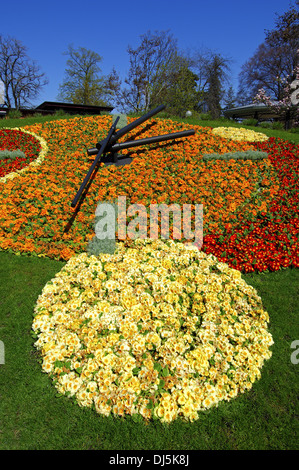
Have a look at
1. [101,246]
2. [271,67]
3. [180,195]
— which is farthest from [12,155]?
[271,67]

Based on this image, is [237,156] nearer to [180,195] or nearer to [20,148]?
[180,195]

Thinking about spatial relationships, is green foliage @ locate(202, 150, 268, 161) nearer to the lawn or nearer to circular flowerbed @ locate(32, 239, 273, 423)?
the lawn

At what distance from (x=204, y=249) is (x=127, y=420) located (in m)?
3.36

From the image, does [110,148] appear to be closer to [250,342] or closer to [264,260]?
[264,260]

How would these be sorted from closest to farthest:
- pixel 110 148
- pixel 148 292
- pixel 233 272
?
1. pixel 148 292
2. pixel 233 272
3. pixel 110 148

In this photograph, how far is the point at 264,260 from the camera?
539 centimetres

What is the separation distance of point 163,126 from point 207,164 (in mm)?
3485

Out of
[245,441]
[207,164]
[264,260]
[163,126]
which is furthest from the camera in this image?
[163,126]

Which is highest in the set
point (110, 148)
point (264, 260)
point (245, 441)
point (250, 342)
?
point (110, 148)

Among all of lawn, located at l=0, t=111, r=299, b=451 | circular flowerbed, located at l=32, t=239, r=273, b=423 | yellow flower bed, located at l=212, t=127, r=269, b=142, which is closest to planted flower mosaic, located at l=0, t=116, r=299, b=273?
lawn, located at l=0, t=111, r=299, b=451

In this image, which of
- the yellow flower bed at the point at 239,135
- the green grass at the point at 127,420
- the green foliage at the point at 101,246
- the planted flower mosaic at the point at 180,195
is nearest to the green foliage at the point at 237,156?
the planted flower mosaic at the point at 180,195

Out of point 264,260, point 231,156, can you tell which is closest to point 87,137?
point 231,156

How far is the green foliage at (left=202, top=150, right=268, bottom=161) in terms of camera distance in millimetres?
8898

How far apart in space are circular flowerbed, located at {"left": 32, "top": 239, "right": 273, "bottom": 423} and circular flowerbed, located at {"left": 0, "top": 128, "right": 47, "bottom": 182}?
A: 4917mm
